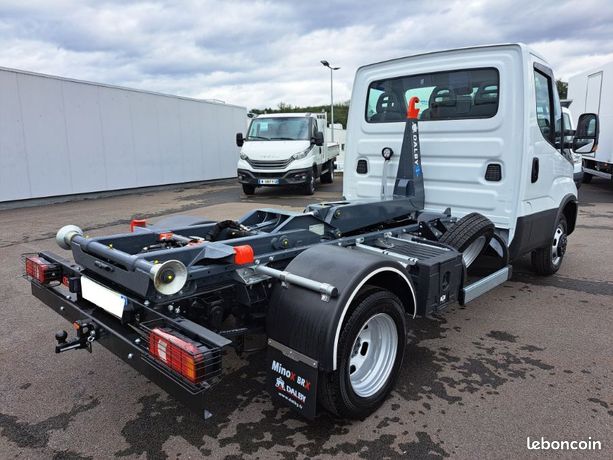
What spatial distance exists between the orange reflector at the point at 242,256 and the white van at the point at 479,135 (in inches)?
106

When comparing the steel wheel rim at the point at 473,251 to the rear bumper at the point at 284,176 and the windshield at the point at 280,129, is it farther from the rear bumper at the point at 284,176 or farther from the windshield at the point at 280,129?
the windshield at the point at 280,129

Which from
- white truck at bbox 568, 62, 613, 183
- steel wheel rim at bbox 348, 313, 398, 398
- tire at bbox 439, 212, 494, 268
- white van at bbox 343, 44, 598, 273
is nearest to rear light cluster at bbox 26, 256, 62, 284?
steel wheel rim at bbox 348, 313, 398, 398

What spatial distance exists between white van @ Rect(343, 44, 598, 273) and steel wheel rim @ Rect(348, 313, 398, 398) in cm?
207

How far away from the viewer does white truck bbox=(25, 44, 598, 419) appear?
97.6 inches

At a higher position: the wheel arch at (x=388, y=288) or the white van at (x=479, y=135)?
the white van at (x=479, y=135)

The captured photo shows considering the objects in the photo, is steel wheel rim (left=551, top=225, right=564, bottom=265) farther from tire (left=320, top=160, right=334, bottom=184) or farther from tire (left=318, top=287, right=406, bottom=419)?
tire (left=320, top=160, right=334, bottom=184)

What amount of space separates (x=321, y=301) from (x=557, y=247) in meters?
4.46

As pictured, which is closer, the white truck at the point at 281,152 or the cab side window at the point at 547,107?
the cab side window at the point at 547,107

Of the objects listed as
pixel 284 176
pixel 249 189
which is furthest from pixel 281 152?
pixel 249 189

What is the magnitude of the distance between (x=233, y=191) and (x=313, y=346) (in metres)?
15.0

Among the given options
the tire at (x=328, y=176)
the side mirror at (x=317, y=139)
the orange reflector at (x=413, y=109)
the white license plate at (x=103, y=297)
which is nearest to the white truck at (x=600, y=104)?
the side mirror at (x=317, y=139)

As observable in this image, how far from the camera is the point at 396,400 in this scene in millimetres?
2994

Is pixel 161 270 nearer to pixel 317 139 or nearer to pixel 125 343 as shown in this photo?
pixel 125 343

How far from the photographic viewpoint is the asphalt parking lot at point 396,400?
255cm
